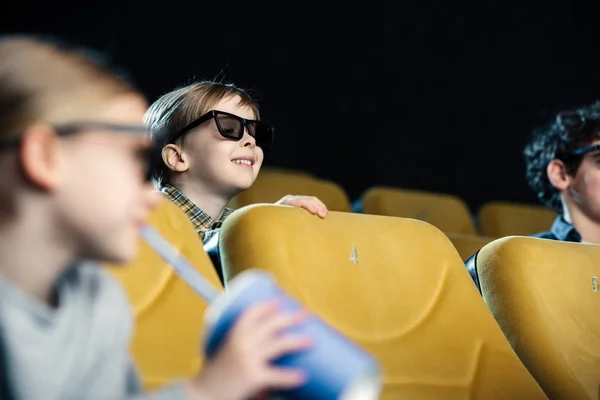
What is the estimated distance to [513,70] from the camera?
133 inches

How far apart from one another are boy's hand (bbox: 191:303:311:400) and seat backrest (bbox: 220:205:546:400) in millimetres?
456

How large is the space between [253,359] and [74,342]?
0.15 m

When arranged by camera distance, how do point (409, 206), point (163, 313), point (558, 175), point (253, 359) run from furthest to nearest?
point (409, 206) < point (558, 175) < point (163, 313) < point (253, 359)

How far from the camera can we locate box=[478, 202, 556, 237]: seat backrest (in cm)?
264

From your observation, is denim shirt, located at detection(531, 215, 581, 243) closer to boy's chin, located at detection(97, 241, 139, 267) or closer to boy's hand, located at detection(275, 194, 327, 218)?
boy's hand, located at detection(275, 194, 327, 218)

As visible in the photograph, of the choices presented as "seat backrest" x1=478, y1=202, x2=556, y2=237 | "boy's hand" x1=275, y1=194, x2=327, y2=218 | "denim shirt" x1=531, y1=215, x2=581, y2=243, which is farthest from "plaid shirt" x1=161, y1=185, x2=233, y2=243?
"seat backrest" x1=478, y1=202, x2=556, y2=237

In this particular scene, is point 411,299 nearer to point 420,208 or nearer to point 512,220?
point 420,208

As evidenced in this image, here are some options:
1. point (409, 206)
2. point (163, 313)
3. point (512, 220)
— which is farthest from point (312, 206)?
point (512, 220)

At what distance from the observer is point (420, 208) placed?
252 cm

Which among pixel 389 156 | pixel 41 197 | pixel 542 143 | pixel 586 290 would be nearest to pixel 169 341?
pixel 41 197

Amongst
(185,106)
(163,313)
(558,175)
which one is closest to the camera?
(163,313)

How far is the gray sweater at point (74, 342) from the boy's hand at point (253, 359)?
0.03m

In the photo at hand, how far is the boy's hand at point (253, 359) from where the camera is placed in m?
0.51

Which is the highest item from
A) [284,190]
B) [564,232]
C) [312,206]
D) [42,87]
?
[42,87]
